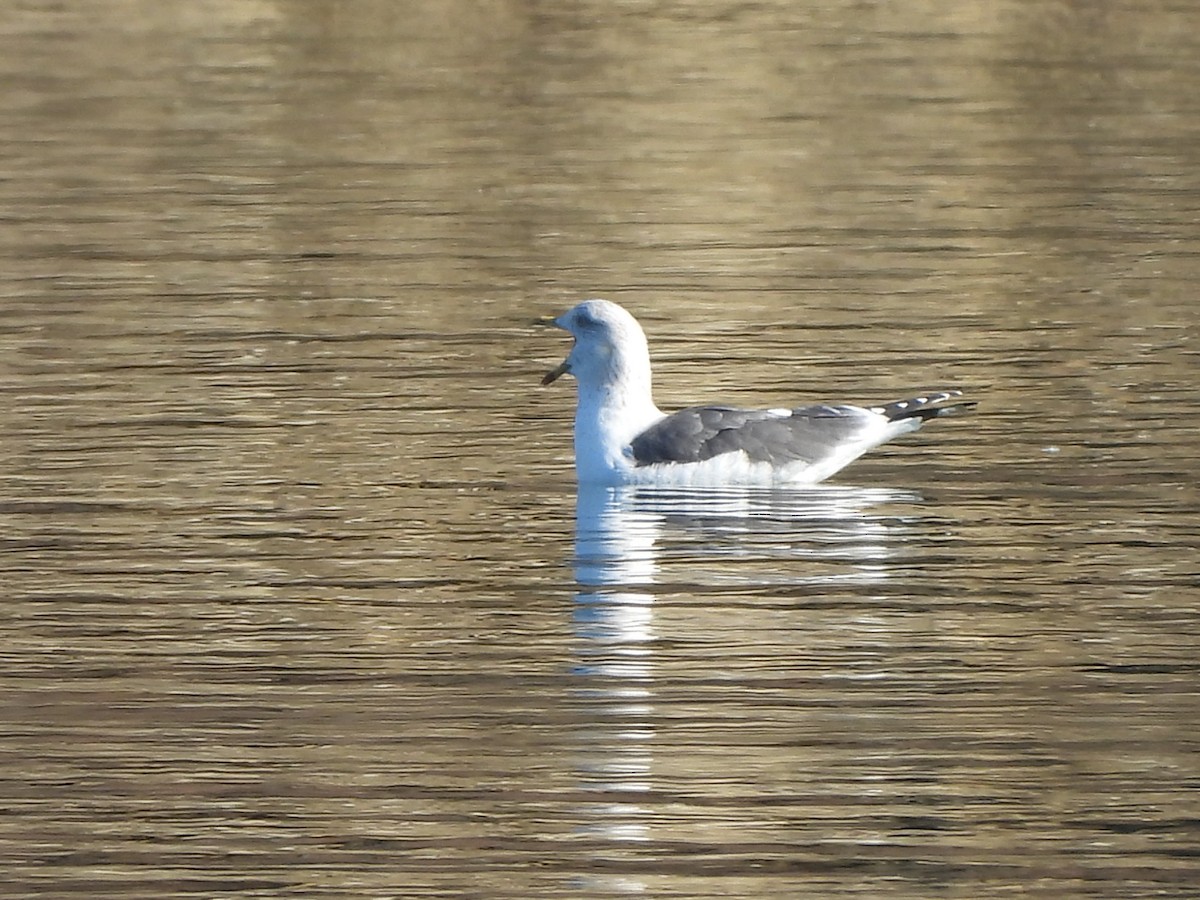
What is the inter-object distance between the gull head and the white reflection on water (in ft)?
2.11

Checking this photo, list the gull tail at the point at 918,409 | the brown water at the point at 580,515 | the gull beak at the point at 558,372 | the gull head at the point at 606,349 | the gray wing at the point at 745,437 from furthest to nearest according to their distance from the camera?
the gull beak at the point at 558,372 → the gull head at the point at 606,349 → the gull tail at the point at 918,409 → the gray wing at the point at 745,437 → the brown water at the point at 580,515

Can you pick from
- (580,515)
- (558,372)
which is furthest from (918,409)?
(580,515)

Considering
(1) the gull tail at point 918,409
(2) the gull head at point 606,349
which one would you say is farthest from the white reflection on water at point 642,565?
(2) the gull head at point 606,349

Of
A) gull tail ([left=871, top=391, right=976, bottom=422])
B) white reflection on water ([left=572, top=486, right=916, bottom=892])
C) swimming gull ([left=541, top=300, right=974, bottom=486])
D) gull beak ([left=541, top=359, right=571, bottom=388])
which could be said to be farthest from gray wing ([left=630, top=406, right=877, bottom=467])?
gull beak ([left=541, top=359, right=571, bottom=388])

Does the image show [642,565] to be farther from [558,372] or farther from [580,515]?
[558,372]

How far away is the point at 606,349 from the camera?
15172mm

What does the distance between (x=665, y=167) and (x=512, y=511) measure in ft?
41.6

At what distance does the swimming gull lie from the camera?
48.4ft

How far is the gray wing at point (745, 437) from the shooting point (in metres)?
14.7

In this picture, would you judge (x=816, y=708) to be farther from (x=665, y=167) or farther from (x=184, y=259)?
(x=665, y=167)

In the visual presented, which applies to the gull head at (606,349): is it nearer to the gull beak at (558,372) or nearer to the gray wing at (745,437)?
the gull beak at (558,372)

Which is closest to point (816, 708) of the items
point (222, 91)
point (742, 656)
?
point (742, 656)

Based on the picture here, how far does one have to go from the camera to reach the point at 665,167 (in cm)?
2652

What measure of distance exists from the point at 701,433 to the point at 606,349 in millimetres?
775
